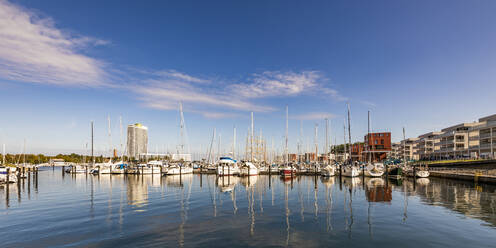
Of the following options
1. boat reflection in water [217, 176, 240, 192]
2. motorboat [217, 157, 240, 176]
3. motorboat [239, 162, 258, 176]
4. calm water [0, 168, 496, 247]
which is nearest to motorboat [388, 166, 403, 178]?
motorboat [239, 162, 258, 176]

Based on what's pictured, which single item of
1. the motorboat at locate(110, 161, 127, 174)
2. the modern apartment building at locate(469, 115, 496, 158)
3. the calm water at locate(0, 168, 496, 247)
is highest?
the modern apartment building at locate(469, 115, 496, 158)

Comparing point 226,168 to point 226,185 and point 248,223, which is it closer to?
point 226,185

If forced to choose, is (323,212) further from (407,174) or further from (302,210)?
(407,174)

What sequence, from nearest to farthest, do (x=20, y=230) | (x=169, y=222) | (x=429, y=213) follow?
A: (x=20, y=230) < (x=169, y=222) < (x=429, y=213)

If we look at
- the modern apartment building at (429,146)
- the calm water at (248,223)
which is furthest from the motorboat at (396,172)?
the modern apartment building at (429,146)

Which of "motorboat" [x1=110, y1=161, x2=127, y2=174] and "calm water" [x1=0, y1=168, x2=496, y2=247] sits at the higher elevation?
"calm water" [x1=0, y1=168, x2=496, y2=247]

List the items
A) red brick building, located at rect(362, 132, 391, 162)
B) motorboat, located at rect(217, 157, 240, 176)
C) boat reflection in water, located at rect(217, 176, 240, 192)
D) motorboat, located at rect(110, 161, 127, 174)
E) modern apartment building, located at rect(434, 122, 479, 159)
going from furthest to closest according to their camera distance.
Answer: red brick building, located at rect(362, 132, 391, 162), modern apartment building, located at rect(434, 122, 479, 159), motorboat, located at rect(110, 161, 127, 174), motorboat, located at rect(217, 157, 240, 176), boat reflection in water, located at rect(217, 176, 240, 192)

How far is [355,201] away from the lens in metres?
31.6

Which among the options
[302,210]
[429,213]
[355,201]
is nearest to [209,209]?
[302,210]

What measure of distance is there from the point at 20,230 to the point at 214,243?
15008mm

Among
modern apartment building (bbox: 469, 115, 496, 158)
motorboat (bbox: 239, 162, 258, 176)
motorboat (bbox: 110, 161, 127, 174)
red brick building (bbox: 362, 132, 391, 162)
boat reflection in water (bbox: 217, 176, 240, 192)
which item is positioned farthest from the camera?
red brick building (bbox: 362, 132, 391, 162)

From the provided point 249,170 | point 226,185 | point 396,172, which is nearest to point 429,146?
point 396,172

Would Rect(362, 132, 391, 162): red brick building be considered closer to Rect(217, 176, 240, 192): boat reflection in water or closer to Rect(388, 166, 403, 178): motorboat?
Rect(388, 166, 403, 178): motorboat

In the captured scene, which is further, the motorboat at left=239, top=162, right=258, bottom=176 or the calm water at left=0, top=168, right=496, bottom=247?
the motorboat at left=239, top=162, right=258, bottom=176
